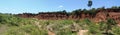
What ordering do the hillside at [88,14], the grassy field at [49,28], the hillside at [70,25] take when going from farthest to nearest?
the hillside at [88,14], the hillside at [70,25], the grassy field at [49,28]

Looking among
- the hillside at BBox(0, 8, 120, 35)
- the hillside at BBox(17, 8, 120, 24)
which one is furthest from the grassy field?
the hillside at BBox(17, 8, 120, 24)

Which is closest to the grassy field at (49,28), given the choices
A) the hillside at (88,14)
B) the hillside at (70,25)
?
the hillside at (70,25)

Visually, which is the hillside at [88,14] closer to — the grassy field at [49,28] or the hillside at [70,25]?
the hillside at [70,25]

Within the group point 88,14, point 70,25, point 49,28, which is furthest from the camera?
point 88,14

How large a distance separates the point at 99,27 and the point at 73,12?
47.1 feet

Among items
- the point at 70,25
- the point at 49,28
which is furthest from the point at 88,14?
the point at 49,28

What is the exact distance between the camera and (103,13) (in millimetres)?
46219

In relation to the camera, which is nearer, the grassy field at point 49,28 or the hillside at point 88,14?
the grassy field at point 49,28

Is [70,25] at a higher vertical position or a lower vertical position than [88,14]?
Result: lower

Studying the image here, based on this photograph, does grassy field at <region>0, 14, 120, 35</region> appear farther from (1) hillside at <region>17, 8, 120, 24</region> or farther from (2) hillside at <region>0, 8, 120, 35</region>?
(1) hillside at <region>17, 8, 120, 24</region>

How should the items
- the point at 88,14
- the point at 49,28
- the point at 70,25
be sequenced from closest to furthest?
the point at 49,28 → the point at 70,25 → the point at 88,14

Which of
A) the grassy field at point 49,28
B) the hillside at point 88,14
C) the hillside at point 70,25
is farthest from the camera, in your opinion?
the hillside at point 88,14

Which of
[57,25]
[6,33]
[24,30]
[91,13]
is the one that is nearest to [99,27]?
[57,25]

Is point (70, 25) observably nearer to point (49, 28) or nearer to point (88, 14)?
point (49, 28)
